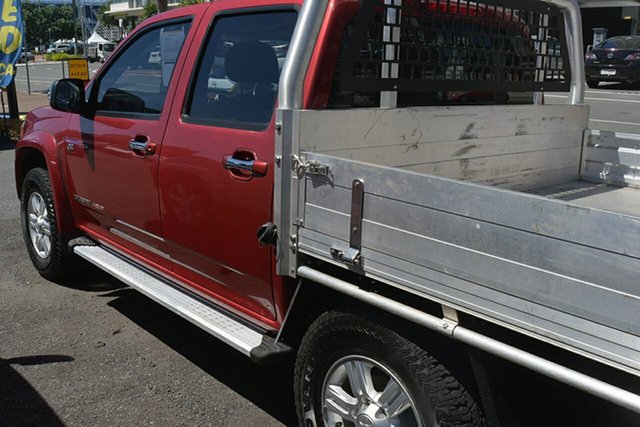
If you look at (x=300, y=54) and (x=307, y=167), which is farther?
(x=300, y=54)

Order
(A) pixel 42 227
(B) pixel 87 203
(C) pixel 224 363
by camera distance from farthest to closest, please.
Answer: (A) pixel 42 227, (B) pixel 87 203, (C) pixel 224 363

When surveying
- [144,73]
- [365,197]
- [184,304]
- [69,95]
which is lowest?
[184,304]

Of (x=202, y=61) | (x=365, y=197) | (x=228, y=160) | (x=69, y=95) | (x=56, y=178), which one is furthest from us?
(x=56, y=178)

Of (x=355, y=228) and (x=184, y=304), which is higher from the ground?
(x=355, y=228)

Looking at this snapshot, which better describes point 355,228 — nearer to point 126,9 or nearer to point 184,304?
point 184,304

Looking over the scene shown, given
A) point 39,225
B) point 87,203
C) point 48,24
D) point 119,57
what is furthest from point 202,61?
point 48,24

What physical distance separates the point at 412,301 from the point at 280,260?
0.67 m

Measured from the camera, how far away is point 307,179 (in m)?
2.54

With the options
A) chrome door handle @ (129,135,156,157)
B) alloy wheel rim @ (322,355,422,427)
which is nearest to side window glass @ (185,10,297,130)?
chrome door handle @ (129,135,156,157)

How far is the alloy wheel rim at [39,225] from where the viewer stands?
496 cm

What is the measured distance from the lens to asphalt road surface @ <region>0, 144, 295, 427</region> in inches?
130

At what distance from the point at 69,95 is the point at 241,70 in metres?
1.61

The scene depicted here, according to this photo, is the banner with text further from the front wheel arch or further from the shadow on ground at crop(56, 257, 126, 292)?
the shadow on ground at crop(56, 257, 126, 292)

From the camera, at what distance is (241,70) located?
Answer: 326 centimetres
